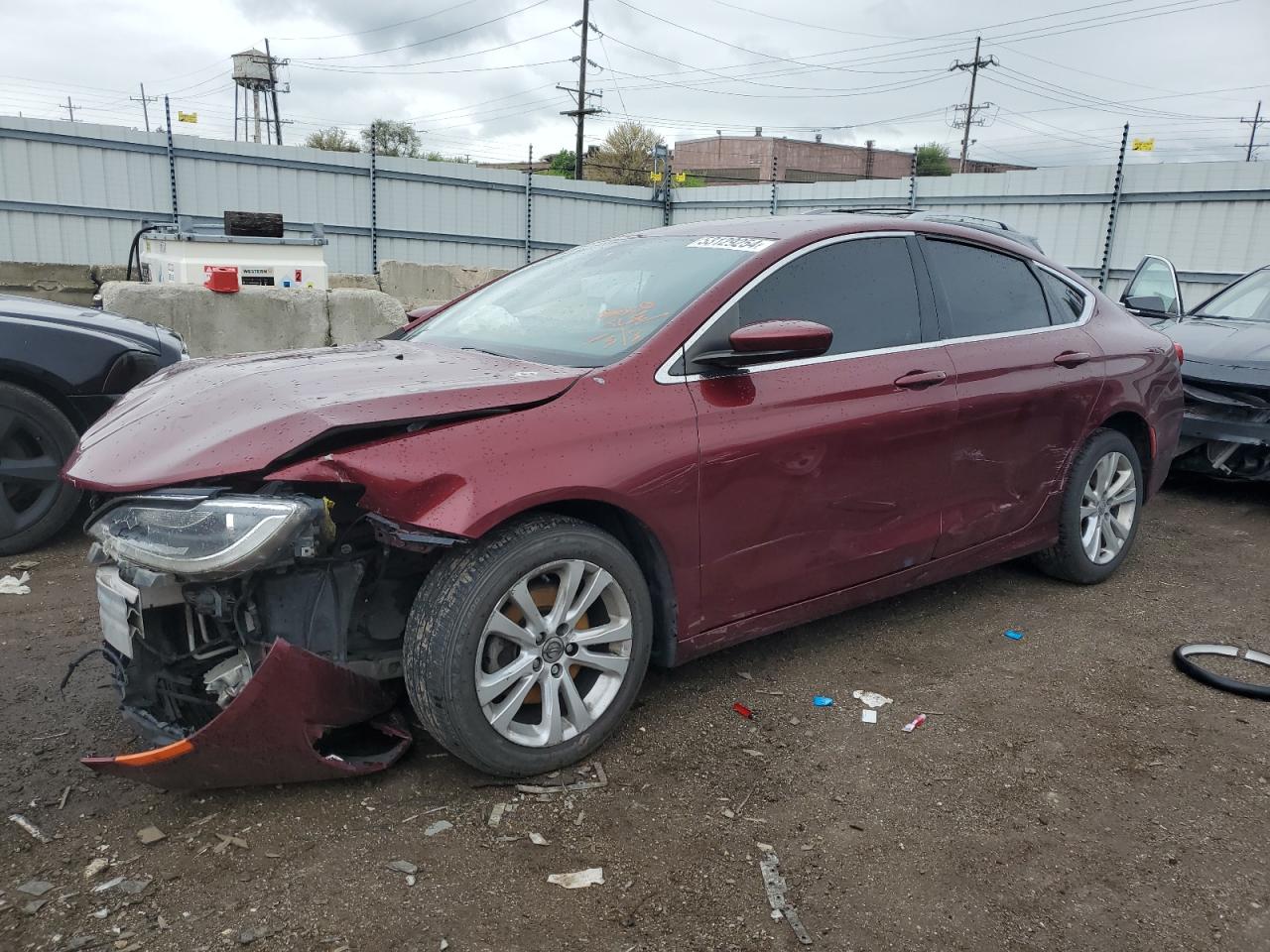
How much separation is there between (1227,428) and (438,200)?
1425 cm

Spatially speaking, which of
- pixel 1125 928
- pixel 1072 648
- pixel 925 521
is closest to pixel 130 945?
pixel 1125 928

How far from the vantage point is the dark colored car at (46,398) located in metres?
4.60

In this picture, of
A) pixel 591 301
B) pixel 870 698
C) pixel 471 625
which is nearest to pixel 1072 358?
pixel 870 698

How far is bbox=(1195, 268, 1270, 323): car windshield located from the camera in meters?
6.89

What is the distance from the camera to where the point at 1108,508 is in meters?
4.61

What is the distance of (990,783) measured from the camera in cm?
290

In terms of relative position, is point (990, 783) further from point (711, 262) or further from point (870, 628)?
point (711, 262)

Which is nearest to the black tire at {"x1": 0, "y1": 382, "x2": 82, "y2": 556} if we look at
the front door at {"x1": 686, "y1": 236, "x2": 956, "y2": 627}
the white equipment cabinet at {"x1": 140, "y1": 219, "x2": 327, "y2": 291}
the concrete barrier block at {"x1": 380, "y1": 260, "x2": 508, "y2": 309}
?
the front door at {"x1": 686, "y1": 236, "x2": 956, "y2": 627}

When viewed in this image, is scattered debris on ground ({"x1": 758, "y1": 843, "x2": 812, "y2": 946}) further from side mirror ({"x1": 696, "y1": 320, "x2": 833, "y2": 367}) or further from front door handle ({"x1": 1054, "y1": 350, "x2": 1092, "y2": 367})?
front door handle ({"x1": 1054, "y1": 350, "x2": 1092, "y2": 367})

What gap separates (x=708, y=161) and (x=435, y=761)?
69.8 metres

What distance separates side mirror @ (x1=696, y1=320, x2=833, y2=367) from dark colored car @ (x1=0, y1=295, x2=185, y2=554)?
3281 millimetres

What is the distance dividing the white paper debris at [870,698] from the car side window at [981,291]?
143 centimetres

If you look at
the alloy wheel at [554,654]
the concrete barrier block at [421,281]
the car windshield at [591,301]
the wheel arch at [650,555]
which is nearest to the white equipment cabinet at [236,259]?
the concrete barrier block at [421,281]

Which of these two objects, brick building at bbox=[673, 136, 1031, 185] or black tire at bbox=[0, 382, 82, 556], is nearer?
black tire at bbox=[0, 382, 82, 556]
